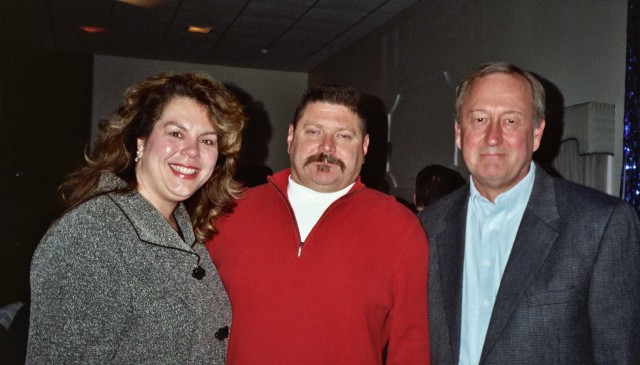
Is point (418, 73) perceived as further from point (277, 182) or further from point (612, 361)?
point (612, 361)

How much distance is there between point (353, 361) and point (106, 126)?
112cm

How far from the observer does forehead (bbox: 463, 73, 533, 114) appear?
6.16 feet

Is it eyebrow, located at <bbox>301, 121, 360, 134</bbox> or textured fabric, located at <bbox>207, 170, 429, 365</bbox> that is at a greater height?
eyebrow, located at <bbox>301, 121, 360, 134</bbox>

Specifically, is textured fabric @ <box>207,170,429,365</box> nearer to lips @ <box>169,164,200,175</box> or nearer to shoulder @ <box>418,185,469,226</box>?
shoulder @ <box>418,185,469,226</box>

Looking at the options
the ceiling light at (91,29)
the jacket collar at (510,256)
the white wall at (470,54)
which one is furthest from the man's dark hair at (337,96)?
the ceiling light at (91,29)

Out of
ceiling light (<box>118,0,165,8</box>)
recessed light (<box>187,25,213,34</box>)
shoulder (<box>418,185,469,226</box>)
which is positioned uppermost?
recessed light (<box>187,25,213,34</box>)

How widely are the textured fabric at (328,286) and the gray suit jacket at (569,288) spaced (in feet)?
0.79

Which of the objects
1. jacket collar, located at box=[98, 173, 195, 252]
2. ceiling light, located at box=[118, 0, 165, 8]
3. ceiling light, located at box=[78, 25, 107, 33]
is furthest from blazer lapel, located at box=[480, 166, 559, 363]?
ceiling light, located at box=[78, 25, 107, 33]

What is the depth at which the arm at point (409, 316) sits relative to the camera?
191 cm

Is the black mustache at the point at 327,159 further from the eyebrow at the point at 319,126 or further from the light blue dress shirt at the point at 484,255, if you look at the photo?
the light blue dress shirt at the point at 484,255

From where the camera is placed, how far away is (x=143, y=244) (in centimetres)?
165

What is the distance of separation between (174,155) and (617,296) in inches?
54.5

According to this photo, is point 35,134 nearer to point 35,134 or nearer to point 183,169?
point 35,134

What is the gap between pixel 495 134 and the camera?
72.8 inches
